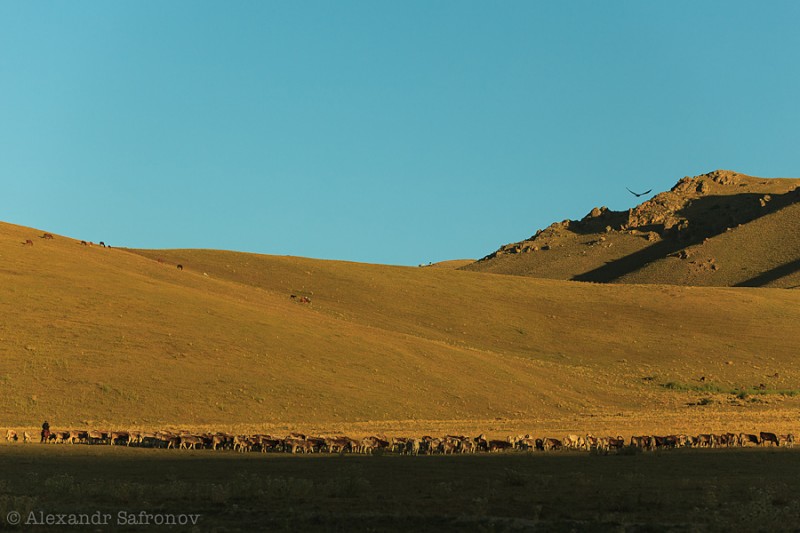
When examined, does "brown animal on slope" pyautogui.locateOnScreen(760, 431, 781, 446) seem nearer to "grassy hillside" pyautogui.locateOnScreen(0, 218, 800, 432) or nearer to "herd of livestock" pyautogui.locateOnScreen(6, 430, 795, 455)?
"herd of livestock" pyautogui.locateOnScreen(6, 430, 795, 455)

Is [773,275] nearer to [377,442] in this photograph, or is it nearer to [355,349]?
[355,349]

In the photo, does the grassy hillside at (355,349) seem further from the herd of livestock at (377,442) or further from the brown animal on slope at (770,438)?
the brown animal on slope at (770,438)

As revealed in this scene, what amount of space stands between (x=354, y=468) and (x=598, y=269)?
543 feet

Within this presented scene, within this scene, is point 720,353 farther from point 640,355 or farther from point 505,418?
point 505,418

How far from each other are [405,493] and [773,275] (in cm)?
14928

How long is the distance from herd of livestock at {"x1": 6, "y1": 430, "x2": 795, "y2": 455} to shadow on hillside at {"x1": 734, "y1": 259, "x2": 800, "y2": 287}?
413 ft

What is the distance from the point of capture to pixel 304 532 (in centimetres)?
1942

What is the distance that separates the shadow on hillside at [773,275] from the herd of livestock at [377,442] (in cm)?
12602

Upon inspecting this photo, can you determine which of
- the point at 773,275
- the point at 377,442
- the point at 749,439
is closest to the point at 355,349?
the point at 377,442

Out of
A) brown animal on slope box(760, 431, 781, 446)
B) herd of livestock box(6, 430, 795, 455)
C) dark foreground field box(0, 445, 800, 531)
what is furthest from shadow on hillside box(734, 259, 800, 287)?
dark foreground field box(0, 445, 800, 531)

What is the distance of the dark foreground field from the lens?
20.1 m

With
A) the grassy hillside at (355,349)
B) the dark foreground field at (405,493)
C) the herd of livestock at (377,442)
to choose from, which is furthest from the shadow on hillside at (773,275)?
the dark foreground field at (405,493)

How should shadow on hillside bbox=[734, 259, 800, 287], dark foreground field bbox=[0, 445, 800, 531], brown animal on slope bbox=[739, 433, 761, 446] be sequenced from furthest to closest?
1. shadow on hillside bbox=[734, 259, 800, 287]
2. brown animal on slope bbox=[739, 433, 761, 446]
3. dark foreground field bbox=[0, 445, 800, 531]

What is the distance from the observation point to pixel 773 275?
16100cm
